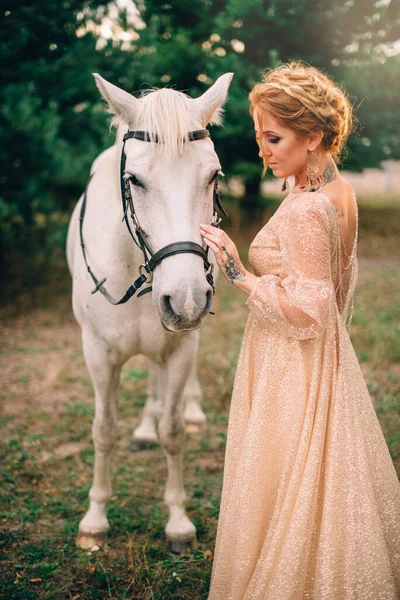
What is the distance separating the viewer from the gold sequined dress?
196cm

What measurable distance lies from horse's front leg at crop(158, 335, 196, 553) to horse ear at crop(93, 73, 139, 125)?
1171mm

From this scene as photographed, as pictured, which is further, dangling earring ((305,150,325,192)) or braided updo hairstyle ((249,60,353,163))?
dangling earring ((305,150,325,192))

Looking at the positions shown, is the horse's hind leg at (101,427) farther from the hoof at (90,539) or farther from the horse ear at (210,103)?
the horse ear at (210,103)

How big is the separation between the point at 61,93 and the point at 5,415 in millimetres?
4405

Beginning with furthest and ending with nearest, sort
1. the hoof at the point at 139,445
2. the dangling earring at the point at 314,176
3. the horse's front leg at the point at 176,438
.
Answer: the hoof at the point at 139,445, the horse's front leg at the point at 176,438, the dangling earring at the point at 314,176

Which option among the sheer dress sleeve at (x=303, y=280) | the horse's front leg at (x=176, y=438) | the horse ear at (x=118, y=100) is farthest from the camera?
the horse's front leg at (x=176, y=438)

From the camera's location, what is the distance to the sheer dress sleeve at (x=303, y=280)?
1951mm

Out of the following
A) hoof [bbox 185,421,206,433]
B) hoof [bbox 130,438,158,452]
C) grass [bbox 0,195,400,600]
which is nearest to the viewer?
grass [bbox 0,195,400,600]

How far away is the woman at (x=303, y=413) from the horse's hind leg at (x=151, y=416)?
1964mm

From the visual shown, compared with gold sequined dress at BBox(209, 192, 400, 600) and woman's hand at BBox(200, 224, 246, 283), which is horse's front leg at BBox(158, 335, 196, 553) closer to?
gold sequined dress at BBox(209, 192, 400, 600)

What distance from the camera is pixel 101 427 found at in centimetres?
311

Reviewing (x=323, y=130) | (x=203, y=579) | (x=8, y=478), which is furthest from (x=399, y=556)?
(x=8, y=478)

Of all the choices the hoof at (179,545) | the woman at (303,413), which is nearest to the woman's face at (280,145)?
the woman at (303,413)

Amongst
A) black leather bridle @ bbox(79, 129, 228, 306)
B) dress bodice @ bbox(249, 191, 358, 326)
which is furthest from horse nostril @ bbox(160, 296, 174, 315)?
dress bodice @ bbox(249, 191, 358, 326)
